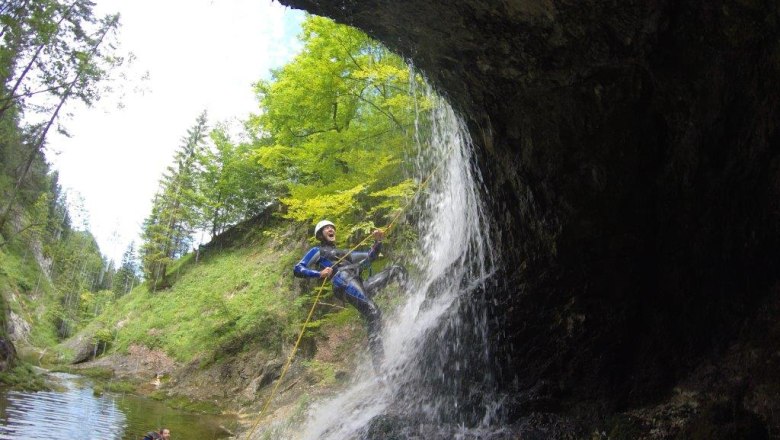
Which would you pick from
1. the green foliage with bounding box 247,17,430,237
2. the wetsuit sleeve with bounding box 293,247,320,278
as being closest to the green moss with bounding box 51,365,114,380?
the green foliage with bounding box 247,17,430,237

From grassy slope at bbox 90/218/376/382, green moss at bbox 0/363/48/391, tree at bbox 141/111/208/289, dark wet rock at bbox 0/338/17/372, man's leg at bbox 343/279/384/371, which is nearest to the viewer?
man's leg at bbox 343/279/384/371

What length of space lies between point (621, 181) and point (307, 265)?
472cm

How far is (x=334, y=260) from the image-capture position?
723cm

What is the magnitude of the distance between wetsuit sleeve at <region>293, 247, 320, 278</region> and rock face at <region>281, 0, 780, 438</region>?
124 inches

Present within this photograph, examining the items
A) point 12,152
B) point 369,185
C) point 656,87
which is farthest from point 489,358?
point 12,152

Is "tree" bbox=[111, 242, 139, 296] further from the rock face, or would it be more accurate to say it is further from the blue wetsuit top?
the rock face

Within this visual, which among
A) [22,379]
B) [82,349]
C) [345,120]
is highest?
[345,120]

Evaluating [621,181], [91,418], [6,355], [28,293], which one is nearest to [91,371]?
[6,355]

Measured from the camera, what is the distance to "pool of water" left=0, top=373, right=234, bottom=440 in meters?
8.84

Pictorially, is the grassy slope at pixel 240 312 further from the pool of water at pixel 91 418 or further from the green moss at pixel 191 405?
the pool of water at pixel 91 418

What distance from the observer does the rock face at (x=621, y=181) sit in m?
A: 3.05

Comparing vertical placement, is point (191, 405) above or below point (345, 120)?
below

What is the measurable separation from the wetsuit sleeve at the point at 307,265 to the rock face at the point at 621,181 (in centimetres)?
315

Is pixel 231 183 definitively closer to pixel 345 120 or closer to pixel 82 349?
pixel 82 349
